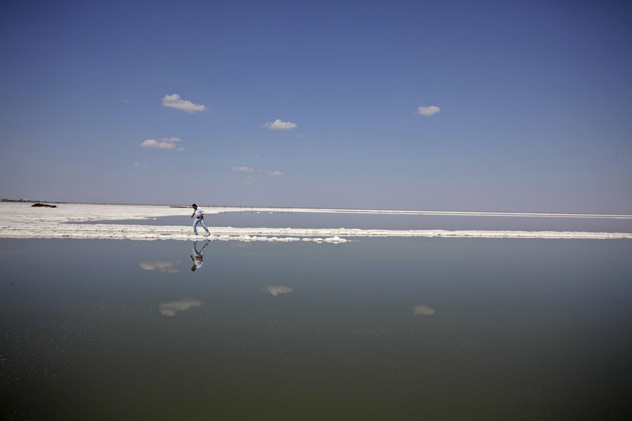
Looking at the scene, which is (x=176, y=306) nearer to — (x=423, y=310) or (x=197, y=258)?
(x=423, y=310)

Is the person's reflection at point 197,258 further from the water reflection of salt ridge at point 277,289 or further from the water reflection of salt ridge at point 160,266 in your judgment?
the water reflection of salt ridge at point 277,289

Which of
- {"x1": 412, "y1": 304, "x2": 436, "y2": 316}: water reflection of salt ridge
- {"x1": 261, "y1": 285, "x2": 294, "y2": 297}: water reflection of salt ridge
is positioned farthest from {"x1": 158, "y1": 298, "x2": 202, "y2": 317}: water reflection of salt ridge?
{"x1": 412, "y1": 304, "x2": 436, "y2": 316}: water reflection of salt ridge

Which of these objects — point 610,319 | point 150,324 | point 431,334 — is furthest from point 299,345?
point 610,319

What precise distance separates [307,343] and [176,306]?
12.2 ft

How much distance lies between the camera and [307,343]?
6500mm

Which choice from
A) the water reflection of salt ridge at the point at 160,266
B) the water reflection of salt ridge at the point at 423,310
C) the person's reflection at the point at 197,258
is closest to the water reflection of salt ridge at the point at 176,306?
the water reflection of salt ridge at the point at 160,266

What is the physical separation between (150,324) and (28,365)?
2.11 metres

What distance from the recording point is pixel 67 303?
28.1 feet

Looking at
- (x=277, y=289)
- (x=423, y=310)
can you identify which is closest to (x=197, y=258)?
(x=277, y=289)

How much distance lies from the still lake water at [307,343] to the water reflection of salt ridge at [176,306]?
2.5 inches

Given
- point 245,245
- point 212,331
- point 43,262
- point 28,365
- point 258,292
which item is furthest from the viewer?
point 245,245

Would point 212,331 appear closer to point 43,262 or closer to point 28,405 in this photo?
point 28,405

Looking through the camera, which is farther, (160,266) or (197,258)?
(197,258)

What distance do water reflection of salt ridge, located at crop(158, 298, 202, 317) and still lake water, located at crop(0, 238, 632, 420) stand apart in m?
0.06
